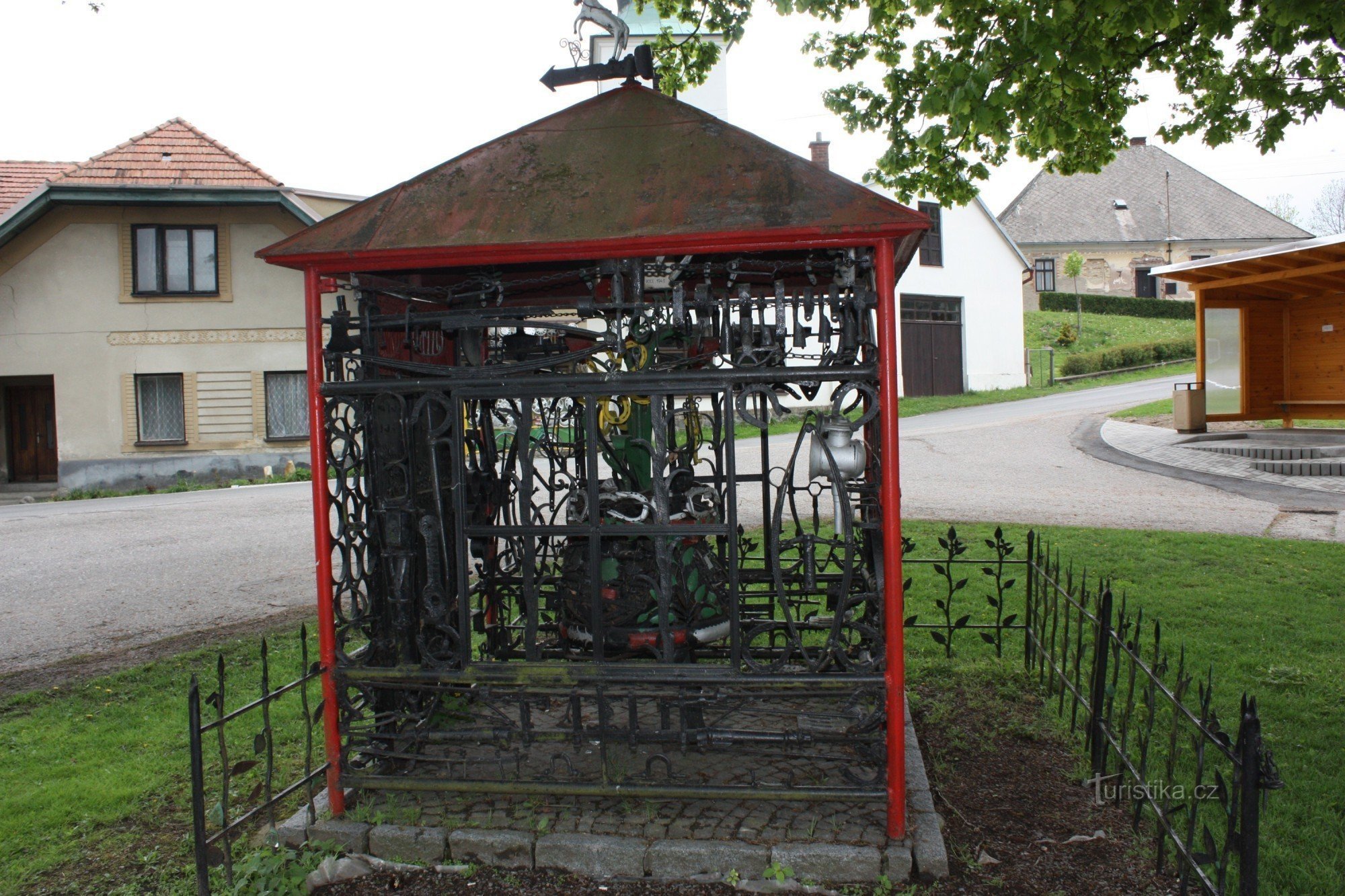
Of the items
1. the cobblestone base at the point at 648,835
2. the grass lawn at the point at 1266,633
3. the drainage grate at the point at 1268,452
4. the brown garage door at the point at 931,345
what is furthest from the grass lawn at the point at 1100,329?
the cobblestone base at the point at 648,835

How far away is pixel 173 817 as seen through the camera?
4.45 metres

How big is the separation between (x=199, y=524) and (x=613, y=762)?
11.0 meters

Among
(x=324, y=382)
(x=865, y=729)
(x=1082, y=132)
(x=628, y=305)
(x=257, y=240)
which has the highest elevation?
(x=257, y=240)

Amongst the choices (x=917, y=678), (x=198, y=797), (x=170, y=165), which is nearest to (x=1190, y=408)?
(x=917, y=678)

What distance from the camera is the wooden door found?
73.5 ft

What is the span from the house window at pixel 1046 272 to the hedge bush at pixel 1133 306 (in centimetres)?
243

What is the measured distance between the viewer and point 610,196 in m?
3.98

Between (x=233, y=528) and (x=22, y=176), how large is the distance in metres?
16.5

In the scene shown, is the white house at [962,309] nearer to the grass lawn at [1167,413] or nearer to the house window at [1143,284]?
the grass lawn at [1167,413]

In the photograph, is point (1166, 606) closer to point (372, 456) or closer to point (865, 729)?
point (865, 729)

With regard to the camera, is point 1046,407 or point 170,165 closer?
point 170,165

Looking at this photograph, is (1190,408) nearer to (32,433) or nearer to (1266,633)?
(1266,633)

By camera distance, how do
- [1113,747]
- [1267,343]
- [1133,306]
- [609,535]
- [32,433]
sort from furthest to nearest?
[1133,306], [32,433], [1267,343], [1113,747], [609,535]

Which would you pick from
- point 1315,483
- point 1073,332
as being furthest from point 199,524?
point 1073,332
